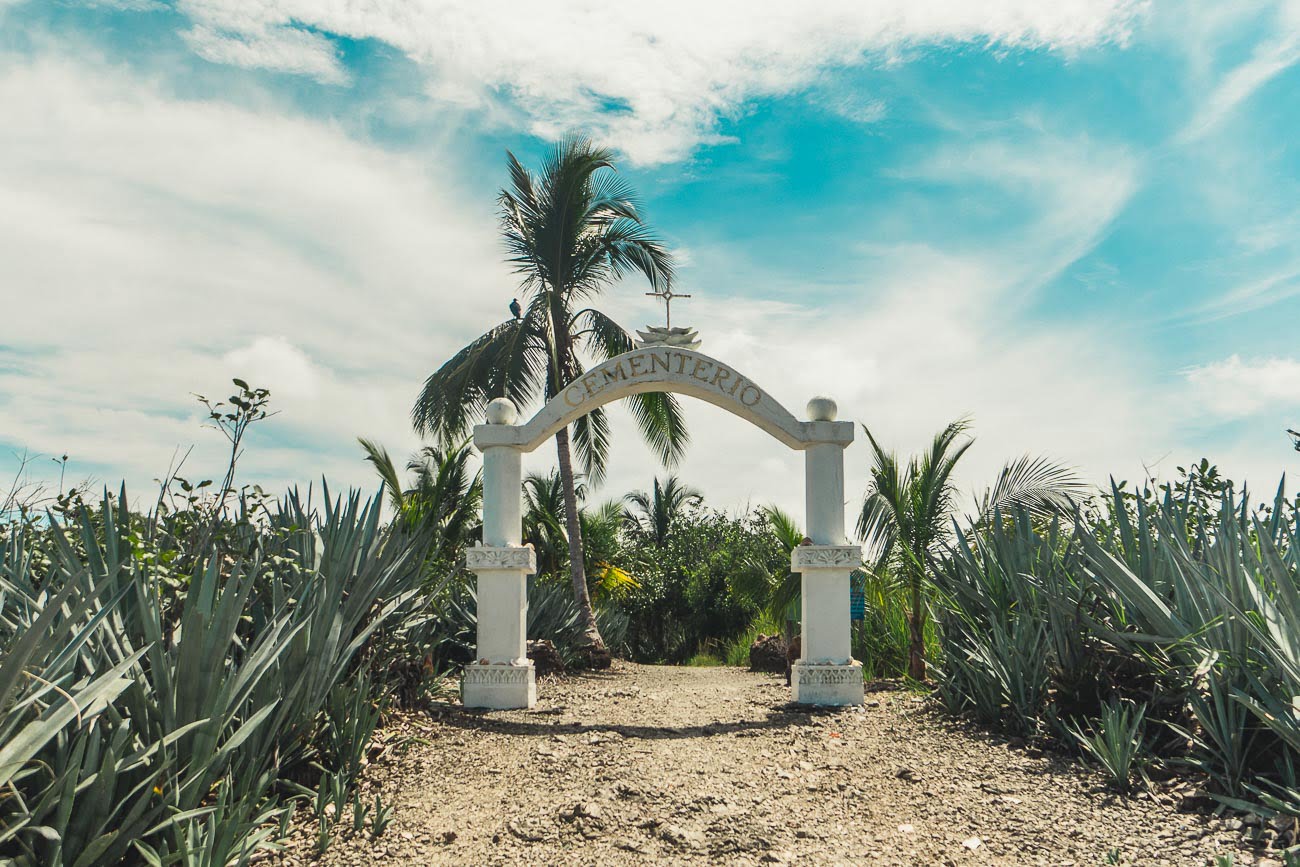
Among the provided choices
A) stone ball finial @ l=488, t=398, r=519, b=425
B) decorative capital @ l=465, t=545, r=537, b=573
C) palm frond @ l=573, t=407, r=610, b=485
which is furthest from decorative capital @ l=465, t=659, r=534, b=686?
palm frond @ l=573, t=407, r=610, b=485

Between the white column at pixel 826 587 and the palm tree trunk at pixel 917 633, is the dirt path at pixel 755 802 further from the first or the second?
the palm tree trunk at pixel 917 633

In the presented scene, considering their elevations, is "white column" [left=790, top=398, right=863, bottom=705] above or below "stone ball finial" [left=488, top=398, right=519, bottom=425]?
below

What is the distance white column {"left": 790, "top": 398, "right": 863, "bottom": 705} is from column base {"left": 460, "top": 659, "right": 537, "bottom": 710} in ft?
7.34

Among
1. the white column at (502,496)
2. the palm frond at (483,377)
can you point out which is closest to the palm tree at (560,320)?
the palm frond at (483,377)

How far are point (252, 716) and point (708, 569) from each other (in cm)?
1991

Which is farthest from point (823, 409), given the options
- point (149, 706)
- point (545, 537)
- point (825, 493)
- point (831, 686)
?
point (545, 537)

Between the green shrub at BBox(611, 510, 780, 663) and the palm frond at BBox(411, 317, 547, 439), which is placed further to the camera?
the green shrub at BBox(611, 510, 780, 663)

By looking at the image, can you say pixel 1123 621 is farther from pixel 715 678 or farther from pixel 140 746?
pixel 715 678

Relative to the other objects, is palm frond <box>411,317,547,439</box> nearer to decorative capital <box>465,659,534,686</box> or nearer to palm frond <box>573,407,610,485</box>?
palm frond <box>573,407,610,485</box>

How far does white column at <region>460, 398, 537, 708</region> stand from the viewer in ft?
25.2

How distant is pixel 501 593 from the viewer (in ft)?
25.8

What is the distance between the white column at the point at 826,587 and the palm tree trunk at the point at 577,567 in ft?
18.2

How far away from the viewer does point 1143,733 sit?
520cm

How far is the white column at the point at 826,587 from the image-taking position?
7.65m
